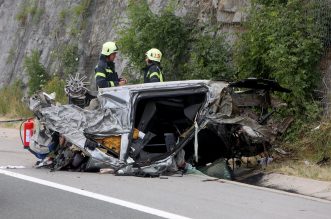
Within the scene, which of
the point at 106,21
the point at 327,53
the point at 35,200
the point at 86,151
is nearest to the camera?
the point at 35,200

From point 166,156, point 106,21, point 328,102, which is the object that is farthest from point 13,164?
point 106,21

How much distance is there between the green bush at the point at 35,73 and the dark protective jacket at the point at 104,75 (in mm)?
10304

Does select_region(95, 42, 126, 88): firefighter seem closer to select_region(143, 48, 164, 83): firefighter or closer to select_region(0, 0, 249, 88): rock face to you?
select_region(143, 48, 164, 83): firefighter

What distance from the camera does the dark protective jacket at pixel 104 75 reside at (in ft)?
35.1

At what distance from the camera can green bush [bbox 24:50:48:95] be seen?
20938 millimetres

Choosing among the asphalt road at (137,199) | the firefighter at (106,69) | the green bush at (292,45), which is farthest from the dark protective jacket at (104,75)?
the green bush at (292,45)

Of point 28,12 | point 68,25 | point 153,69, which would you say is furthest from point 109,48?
point 28,12

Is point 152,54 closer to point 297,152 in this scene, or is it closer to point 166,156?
point 166,156

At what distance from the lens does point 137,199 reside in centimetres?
765

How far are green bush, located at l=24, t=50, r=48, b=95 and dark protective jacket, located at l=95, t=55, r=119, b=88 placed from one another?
1030cm

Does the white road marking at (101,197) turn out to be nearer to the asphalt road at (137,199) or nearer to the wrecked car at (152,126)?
the asphalt road at (137,199)

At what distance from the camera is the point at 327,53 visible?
1175 cm

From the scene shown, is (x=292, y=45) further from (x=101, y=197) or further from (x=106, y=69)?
(x=101, y=197)

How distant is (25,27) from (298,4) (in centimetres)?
1454
